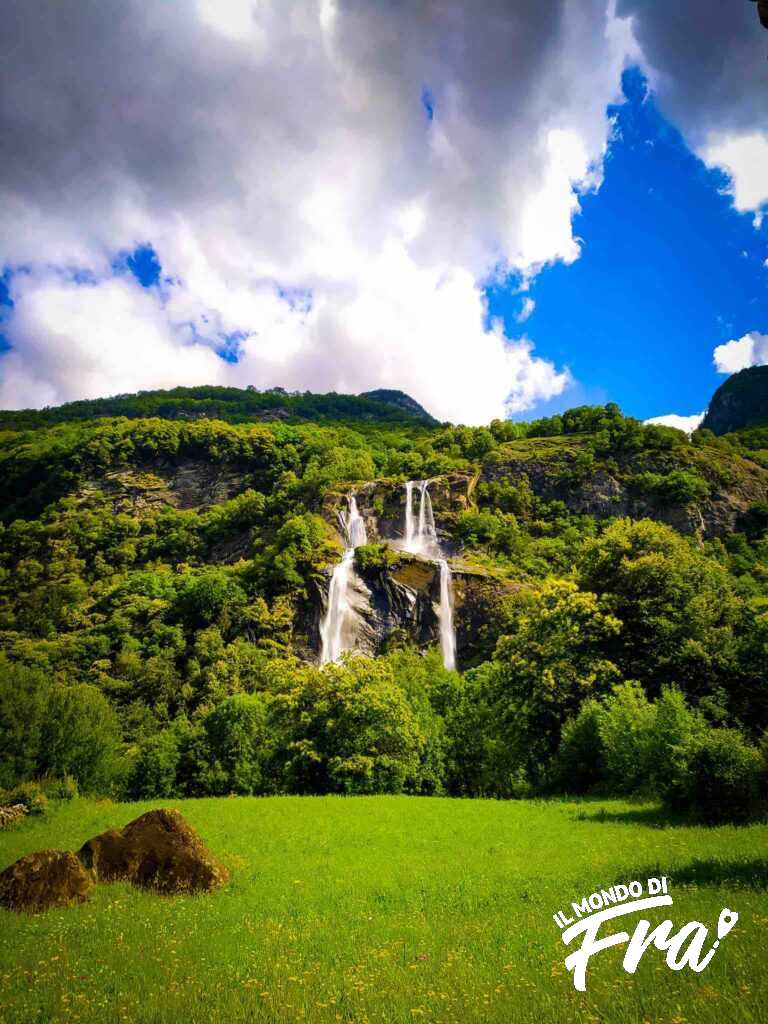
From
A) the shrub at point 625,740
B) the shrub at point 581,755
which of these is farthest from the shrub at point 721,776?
the shrub at point 581,755

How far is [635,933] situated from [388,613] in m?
62.8

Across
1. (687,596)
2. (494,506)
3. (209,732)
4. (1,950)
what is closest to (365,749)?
(209,732)

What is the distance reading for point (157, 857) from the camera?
13.3 m

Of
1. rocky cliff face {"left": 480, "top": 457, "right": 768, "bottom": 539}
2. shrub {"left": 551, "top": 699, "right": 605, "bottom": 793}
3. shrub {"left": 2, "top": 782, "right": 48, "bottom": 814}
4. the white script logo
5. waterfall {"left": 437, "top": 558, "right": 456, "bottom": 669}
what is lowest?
shrub {"left": 2, "top": 782, "right": 48, "bottom": 814}

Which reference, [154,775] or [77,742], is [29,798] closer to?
[77,742]

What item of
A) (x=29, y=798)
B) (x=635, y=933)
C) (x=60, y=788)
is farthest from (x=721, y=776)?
(x=60, y=788)

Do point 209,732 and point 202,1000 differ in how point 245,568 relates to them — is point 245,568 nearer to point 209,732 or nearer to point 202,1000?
point 209,732

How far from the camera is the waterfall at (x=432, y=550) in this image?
6681 cm

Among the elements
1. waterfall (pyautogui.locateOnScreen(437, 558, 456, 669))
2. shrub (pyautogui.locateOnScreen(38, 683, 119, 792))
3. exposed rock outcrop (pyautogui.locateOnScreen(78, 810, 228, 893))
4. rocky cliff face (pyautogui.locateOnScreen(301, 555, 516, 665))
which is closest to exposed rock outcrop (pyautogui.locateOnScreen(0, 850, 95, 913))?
exposed rock outcrop (pyautogui.locateOnScreen(78, 810, 228, 893))

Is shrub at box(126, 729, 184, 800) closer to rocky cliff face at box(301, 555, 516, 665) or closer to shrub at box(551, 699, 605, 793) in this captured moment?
shrub at box(551, 699, 605, 793)

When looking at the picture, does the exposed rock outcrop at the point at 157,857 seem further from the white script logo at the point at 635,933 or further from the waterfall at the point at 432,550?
the waterfall at the point at 432,550

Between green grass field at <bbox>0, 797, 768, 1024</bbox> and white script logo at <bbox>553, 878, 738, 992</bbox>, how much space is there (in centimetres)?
16

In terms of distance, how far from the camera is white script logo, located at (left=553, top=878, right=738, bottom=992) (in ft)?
21.5

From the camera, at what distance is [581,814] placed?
67.9 feet
